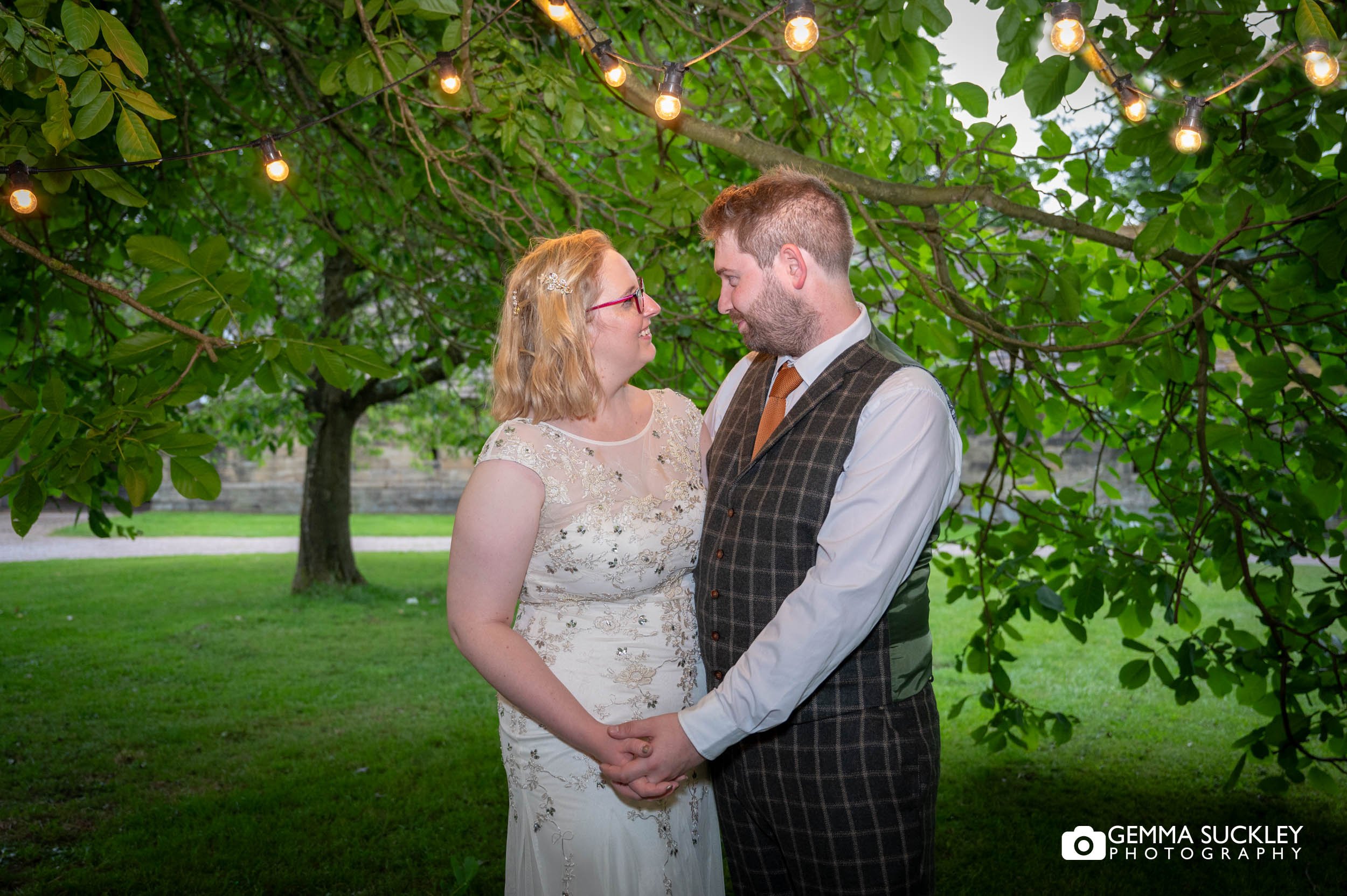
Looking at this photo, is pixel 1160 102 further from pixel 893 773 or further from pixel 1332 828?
pixel 1332 828

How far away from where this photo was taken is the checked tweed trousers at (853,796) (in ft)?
6.30

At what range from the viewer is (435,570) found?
12.4 m

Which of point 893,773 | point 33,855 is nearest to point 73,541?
point 33,855

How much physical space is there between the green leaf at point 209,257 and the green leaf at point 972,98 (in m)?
2.20

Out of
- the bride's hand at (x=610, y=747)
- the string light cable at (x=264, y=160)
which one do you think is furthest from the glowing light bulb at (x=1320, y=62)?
the bride's hand at (x=610, y=747)

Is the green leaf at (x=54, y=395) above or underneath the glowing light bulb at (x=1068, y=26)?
underneath

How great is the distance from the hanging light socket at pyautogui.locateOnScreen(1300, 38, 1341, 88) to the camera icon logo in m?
3.56

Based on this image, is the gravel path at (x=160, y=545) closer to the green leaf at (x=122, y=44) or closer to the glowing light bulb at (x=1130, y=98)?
the green leaf at (x=122, y=44)

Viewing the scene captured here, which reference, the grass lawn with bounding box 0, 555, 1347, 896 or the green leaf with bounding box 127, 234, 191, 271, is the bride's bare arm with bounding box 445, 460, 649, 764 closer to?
the green leaf with bounding box 127, 234, 191, 271

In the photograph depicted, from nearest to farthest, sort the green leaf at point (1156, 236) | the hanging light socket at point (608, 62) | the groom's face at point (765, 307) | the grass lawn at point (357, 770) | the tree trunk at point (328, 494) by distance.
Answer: the groom's face at point (765, 307)
the hanging light socket at point (608, 62)
the green leaf at point (1156, 236)
the grass lawn at point (357, 770)
the tree trunk at point (328, 494)

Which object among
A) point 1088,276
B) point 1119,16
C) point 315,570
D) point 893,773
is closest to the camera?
point 893,773

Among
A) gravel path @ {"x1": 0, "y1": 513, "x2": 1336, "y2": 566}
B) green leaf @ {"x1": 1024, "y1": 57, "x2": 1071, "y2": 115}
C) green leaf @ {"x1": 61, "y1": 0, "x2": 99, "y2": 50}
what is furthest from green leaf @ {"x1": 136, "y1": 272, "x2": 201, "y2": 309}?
gravel path @ {"x1": 0, "y1": 513, "x2": 1336, "y2": 566}

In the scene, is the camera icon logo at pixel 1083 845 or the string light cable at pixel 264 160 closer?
the string light cable at pixel 264 160

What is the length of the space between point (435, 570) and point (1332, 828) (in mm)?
10016
